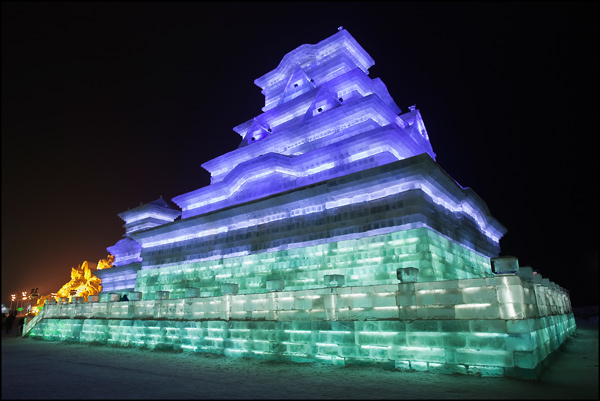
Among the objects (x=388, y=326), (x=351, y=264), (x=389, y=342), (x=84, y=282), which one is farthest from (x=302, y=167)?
(x=84, y=282)

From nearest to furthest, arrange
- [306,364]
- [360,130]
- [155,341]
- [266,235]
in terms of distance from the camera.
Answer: [306,364], [155,341], [266,235], [360,130]

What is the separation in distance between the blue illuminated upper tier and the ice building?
91mm

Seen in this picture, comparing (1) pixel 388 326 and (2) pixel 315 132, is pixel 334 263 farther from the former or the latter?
(2) pixel 315 132

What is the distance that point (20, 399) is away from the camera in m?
6.03

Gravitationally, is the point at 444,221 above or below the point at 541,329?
above

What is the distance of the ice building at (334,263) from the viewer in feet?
27.9

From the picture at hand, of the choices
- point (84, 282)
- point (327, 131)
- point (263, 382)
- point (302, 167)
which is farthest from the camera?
point (84, 282)

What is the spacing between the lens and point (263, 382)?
7.55m

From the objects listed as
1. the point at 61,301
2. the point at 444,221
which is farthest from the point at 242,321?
the point at 61,301

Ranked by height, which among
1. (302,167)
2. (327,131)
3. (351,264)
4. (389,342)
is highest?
(327,131)

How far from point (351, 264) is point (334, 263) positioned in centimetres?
80

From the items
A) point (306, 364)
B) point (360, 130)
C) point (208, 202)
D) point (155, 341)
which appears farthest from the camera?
point (208, 202)

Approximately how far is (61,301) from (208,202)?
10.5 meters

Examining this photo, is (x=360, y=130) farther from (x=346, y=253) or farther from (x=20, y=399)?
(x=20, y=399)
